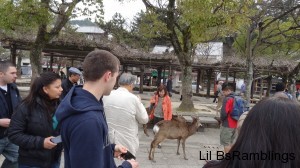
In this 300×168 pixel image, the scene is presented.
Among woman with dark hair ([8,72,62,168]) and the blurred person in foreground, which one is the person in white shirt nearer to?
woman with dark hair ([8,72,62,168])

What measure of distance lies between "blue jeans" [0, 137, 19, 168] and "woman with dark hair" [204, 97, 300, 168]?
3023mm

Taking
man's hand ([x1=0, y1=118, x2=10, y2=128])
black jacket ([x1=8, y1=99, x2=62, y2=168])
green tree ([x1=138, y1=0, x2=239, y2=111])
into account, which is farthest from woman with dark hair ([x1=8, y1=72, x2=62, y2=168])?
green tree ([x1=138, y1=0, x2=239, y2=111])

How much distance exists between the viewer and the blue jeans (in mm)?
3623

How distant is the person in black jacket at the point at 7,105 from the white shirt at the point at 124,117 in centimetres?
114

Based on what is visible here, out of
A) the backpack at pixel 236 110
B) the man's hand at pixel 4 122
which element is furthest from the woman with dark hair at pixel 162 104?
the man's hand at pixel 4 122

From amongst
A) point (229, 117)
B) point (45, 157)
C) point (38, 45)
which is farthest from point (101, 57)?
point (38, 45)

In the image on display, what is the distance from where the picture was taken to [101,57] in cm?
190

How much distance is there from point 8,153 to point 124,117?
57.0 inches

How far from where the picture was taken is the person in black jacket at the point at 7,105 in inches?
142

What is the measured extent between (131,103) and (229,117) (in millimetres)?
2508

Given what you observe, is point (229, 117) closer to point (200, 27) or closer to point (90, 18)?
point (200, 27)

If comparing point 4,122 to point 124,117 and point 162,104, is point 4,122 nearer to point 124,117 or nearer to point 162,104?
point 124,117

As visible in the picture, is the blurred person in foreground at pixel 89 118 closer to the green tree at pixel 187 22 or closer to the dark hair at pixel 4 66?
the dark hair at pixel 4 66

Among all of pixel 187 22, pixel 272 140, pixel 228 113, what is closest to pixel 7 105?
pixel 272 140
